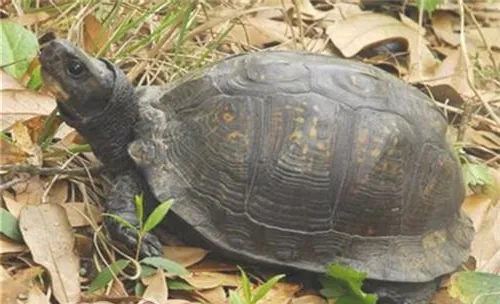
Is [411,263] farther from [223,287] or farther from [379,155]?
[223,287]

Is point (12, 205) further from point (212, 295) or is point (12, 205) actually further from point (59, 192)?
point (212, 295)

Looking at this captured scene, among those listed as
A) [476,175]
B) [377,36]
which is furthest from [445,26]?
[476,175]

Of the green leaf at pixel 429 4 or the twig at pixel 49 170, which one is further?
the green leaf at pixel 429 4

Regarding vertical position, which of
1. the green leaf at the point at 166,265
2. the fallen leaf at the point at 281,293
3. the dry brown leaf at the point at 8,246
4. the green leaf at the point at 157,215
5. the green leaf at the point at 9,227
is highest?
the green leaf at the point at 157,215

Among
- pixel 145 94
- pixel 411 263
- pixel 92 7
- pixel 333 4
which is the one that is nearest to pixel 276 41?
pixel 333 4

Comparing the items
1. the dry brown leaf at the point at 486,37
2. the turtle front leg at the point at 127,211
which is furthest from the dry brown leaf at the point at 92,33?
the dry brown leaf at the point at 486,37

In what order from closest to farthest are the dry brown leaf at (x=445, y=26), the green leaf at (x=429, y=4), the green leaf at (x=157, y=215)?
1. the green leaf at (x=157, y=215)
2. the green leaf at (x=429, y=4)
3. the dry brown leaf at (x=445, y=26)

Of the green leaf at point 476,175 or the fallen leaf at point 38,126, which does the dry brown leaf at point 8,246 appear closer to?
the fallen leaf at point 38,126
